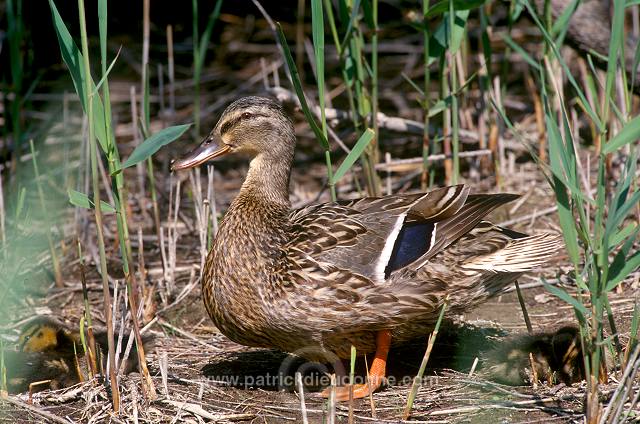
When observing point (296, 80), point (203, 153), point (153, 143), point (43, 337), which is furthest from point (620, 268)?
point (43, 337)

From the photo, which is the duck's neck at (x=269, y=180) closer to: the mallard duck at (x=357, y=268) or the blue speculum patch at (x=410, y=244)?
the mallard duck at (x=357, y=268)

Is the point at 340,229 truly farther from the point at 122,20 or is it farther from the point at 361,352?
the point at 122,20

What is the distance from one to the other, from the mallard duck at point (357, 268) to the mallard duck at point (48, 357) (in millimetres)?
593

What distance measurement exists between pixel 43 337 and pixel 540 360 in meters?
2.17

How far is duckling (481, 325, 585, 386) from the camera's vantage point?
3.96 m

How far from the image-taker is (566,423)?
345 centimetres

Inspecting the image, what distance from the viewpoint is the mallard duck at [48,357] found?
160 inches

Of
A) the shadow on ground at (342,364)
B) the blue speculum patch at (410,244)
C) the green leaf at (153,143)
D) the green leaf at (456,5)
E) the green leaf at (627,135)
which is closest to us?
the green leaf at (627,135)

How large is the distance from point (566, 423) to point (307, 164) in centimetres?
399

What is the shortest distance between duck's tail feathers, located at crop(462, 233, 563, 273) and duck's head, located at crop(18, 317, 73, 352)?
1829 mm

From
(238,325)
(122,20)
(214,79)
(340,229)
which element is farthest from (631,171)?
(122,20)

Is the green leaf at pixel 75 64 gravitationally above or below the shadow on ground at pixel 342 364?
above

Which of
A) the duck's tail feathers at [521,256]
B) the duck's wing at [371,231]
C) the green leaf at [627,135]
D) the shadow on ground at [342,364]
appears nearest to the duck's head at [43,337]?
the shadow on ground at [342,364]

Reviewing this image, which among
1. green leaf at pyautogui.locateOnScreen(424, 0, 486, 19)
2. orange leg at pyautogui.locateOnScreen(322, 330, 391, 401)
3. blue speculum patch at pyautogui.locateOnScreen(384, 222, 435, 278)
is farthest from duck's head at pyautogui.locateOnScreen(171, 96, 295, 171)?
orange leg at pyautogui.locateOnScreen(322, 330, 391, 401)
